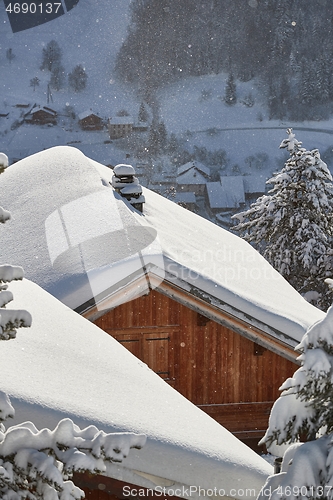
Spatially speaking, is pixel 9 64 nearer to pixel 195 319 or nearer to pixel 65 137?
pixel 65 137

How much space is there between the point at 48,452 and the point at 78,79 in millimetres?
137243

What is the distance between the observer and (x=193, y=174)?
94.6 metres

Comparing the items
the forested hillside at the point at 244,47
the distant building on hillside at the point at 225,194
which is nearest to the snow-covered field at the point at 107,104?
the forested hillside at the point at 244,47

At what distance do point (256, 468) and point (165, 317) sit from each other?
14.5ft

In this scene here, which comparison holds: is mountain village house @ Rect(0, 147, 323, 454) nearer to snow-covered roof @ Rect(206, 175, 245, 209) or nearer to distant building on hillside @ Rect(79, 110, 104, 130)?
snow-covered roof @ Rect(206, 175, 245, 209)

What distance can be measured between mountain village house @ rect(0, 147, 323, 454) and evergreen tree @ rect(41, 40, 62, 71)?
438 feet

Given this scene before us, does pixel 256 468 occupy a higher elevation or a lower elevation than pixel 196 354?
higher

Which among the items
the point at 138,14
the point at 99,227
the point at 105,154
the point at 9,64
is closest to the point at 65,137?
the point at 105,154

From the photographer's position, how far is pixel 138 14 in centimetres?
16025

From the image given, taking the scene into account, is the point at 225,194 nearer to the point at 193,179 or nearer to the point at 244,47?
the point at 193,179

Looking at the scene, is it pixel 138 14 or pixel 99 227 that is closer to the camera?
pixel 99 227

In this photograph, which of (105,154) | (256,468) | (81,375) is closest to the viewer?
(256,468)

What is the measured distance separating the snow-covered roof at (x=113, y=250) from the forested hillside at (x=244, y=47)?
115 meters
